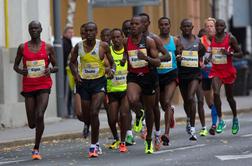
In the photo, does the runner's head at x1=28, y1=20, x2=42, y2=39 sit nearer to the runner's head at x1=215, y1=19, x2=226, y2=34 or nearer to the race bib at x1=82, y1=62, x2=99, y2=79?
the race bib at x1=82, y1=62, x2=99, y2=79

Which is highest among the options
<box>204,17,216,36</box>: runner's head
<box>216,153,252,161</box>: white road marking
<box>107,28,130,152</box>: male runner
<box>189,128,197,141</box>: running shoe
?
<box>204,17,216,36</box>: runner's head

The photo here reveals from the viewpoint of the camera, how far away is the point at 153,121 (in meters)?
15.0

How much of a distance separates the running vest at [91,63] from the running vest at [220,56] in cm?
351

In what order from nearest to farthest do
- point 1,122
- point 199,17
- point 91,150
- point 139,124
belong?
point 91,150, point 139,124, point 1,122, point 199,17

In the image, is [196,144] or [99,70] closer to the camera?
[99,70]

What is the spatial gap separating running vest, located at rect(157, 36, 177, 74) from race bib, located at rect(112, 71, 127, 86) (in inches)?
23.2

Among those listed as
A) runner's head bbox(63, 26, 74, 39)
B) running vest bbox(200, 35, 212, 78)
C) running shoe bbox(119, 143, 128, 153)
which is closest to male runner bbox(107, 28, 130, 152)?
running shoe bbox(119, 143, 128, 153)

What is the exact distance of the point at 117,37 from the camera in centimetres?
1579

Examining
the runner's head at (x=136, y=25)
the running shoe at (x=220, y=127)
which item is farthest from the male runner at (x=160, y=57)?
the running shoe at (x=220, y=127)

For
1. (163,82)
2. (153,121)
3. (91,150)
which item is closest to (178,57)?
(163,82)

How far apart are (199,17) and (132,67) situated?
65.7 feet

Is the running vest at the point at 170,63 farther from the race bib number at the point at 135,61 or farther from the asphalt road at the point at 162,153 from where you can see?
the asphalt road at the point at 162,153

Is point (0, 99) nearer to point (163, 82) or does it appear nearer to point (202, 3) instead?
point (163, 82)

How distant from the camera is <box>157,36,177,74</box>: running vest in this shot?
15898 mm
